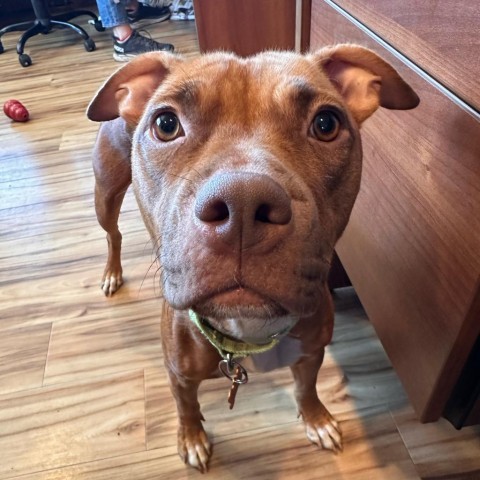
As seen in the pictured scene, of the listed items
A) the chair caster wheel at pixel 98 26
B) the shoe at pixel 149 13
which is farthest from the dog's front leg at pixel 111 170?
the shoe at pixel 149 13

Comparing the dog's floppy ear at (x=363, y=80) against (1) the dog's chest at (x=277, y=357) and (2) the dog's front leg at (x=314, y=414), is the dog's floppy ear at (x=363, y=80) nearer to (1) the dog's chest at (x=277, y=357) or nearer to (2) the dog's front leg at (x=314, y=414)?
(1) the dog's chest at (x=277, y=357)

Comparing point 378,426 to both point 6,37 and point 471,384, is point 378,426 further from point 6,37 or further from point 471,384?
point 6,37

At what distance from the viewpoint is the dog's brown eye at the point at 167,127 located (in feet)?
3.66

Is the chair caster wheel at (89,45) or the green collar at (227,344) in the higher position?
the green collar at (227,344)

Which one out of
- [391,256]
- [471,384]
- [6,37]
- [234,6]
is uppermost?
[234,6]

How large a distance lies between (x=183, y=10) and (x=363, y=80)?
183 inches

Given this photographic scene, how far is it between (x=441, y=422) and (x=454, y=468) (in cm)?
16

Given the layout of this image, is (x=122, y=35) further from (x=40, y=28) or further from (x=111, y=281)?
(x=111, y=281)

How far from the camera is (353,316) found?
2.06 m

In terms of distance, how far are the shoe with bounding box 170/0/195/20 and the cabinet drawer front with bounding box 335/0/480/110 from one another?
4.47 metres

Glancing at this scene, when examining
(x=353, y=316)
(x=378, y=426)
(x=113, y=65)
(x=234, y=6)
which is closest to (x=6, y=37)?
(x=113, y=65)

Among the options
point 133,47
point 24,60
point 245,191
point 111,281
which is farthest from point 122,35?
point 245,191

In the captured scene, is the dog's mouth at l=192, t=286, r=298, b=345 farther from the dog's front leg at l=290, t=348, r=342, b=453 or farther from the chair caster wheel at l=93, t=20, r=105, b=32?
the chair caster wheel at l=93, t=20, r=105, b=32

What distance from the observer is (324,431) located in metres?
1.62
